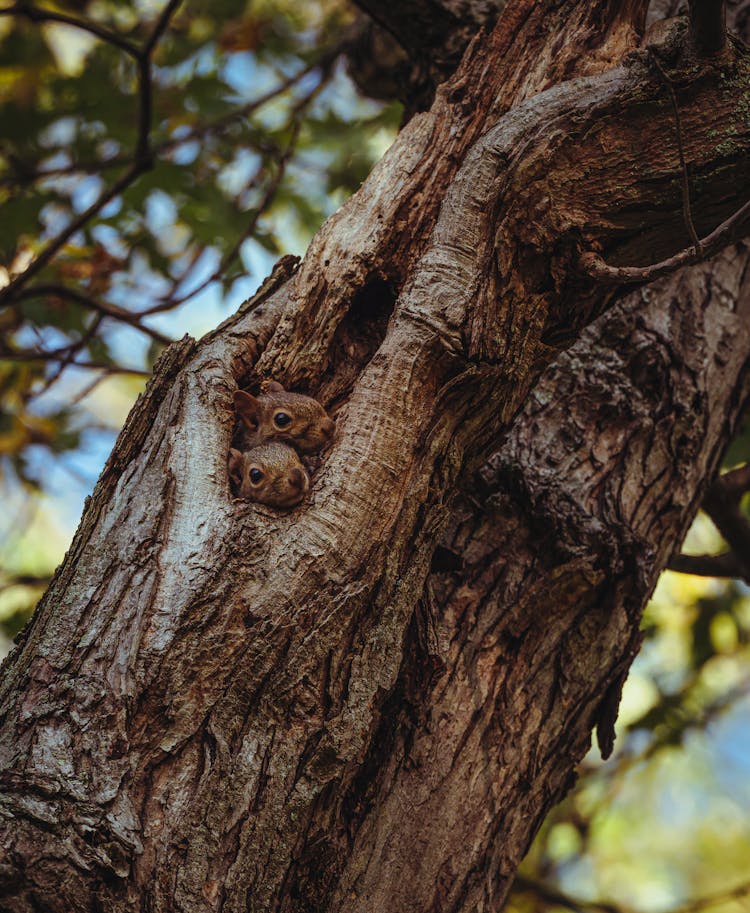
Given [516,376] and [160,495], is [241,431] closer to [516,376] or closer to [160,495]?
[160,495]

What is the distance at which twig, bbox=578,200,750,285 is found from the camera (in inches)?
72.7

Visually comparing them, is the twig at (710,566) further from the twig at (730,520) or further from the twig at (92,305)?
the twig at (92,305)

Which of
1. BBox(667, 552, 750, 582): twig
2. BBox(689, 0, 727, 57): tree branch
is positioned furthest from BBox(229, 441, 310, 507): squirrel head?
BBox(667, 552, 750, 582): twig

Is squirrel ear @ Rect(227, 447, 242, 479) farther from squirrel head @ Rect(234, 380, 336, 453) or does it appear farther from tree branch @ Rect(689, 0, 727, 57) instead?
tree branch @ Rect(689, 0, 727, 57)

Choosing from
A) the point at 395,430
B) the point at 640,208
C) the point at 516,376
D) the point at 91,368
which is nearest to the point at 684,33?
the point at 640,208

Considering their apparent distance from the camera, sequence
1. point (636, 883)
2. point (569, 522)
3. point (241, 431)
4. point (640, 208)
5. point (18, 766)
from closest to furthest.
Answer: point (18, 766) → point (640, 208) → point (241, 431) → point (569, 522) → point (636, 883)

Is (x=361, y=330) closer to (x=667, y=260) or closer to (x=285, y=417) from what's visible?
(x=285, y=417)

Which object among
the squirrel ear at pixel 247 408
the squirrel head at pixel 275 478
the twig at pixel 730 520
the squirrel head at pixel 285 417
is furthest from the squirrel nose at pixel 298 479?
the twig at pixel 730 520

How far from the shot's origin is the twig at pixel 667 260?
6.06 feet

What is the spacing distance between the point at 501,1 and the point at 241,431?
83.8 inches

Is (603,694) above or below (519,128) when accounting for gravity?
below

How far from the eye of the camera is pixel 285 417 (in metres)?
2.08

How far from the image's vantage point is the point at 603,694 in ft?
7.91

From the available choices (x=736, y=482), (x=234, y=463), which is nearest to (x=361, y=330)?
(x=234, y=463)
